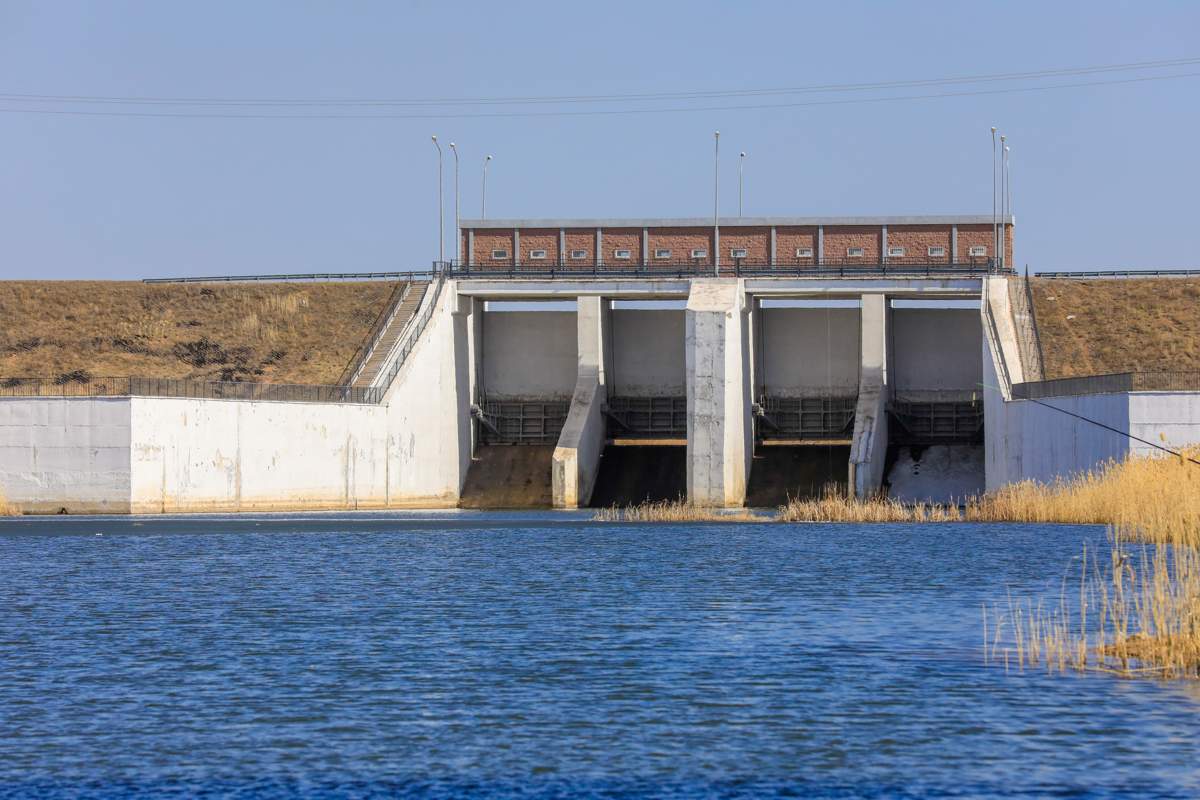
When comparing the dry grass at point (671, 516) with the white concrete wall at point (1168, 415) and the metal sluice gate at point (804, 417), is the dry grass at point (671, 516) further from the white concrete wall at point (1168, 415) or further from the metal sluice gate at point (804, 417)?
the metal sluice gate at point (804, 417)

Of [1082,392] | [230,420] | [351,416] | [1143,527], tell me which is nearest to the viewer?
[1143,527]

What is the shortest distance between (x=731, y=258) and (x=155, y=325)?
2317 centimetres

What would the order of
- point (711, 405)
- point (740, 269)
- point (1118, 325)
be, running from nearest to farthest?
point (711, 405) < point (1118, 325) < point (740, 269)

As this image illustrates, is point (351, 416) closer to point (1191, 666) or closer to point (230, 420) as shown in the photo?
point (230, 420)

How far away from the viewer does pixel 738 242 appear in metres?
69.8

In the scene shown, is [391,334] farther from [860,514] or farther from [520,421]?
[860,514]

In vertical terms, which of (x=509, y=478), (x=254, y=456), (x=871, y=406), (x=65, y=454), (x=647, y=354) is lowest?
(x=509, y=478)

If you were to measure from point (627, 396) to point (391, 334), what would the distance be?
10129 millimetres

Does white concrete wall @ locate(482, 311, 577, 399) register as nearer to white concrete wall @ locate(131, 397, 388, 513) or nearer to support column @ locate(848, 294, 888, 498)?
white concrete wall @ locate(131, 397, 388, 513)

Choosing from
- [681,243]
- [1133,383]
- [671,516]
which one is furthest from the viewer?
[681,243]

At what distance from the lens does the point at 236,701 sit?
16.6 metres

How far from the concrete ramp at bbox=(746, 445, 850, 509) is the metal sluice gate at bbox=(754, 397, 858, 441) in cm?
92

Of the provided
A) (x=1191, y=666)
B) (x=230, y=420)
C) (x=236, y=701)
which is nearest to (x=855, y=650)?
(x=1191, y=666)

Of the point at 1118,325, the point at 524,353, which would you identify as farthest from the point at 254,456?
the point at 1118,325
